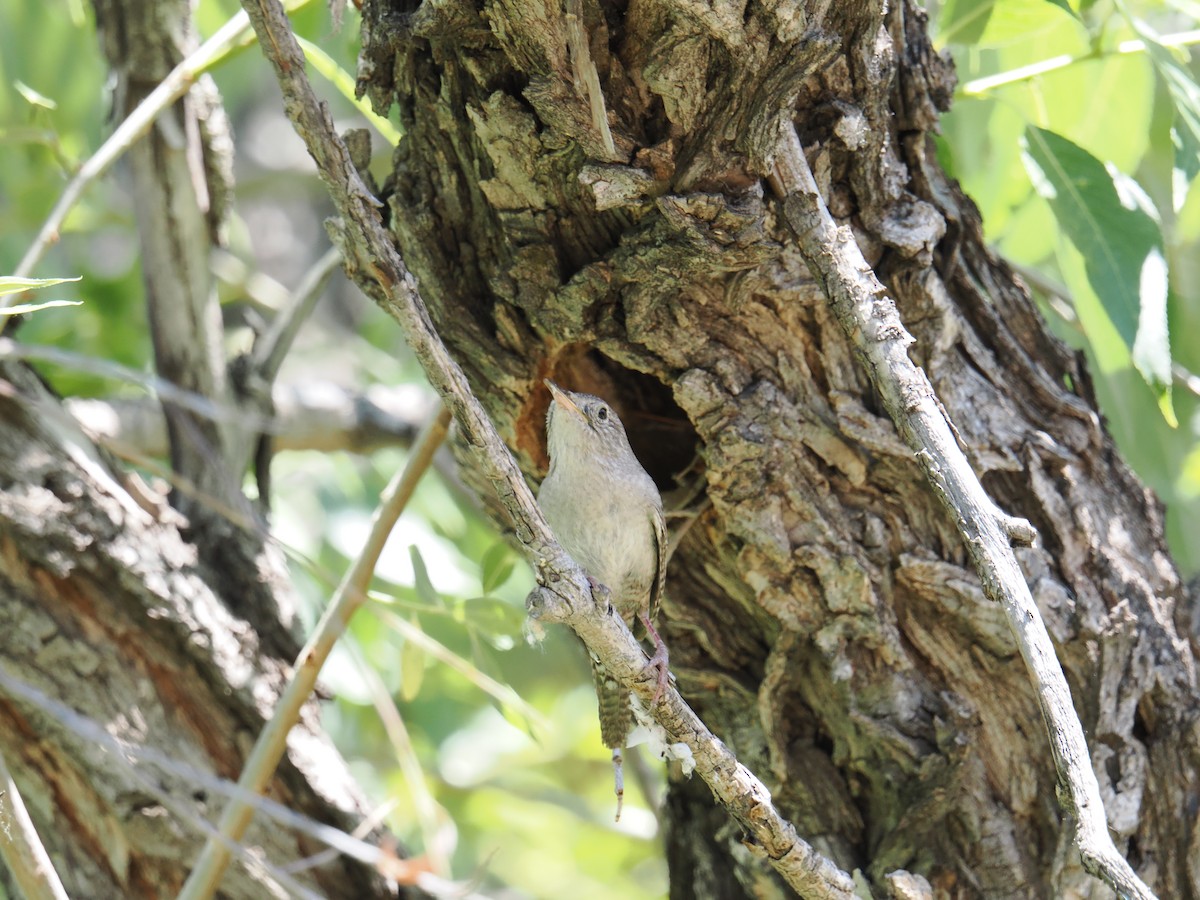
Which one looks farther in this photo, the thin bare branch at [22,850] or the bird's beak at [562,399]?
the bird's beak at [562,399]

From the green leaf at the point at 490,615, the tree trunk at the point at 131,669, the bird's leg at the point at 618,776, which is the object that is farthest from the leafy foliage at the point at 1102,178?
the tree trunk at the point at 131,669

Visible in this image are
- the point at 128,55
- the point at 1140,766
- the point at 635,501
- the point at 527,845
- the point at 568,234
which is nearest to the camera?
the point at 568,234

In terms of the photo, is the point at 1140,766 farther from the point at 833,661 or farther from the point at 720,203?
the point at 720,203

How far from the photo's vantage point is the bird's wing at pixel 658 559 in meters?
2.97

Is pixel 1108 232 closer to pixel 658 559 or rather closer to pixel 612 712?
pixel 658 559

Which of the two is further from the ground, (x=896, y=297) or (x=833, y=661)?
(x=896, y=297)

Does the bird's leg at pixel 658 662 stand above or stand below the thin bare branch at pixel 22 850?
above

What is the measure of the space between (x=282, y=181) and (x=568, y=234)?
6795 millimetres

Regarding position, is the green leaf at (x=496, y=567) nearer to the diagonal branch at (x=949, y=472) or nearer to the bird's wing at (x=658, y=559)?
the bird's wing at (x=658, y=559)

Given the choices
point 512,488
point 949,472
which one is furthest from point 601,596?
point 949,472

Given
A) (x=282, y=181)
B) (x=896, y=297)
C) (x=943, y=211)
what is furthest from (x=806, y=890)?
(x=282, y=181)

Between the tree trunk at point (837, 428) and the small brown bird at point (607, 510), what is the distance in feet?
0.36

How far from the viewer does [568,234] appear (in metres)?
2.48

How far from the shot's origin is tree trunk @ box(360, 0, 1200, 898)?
A: 7.51 feet
